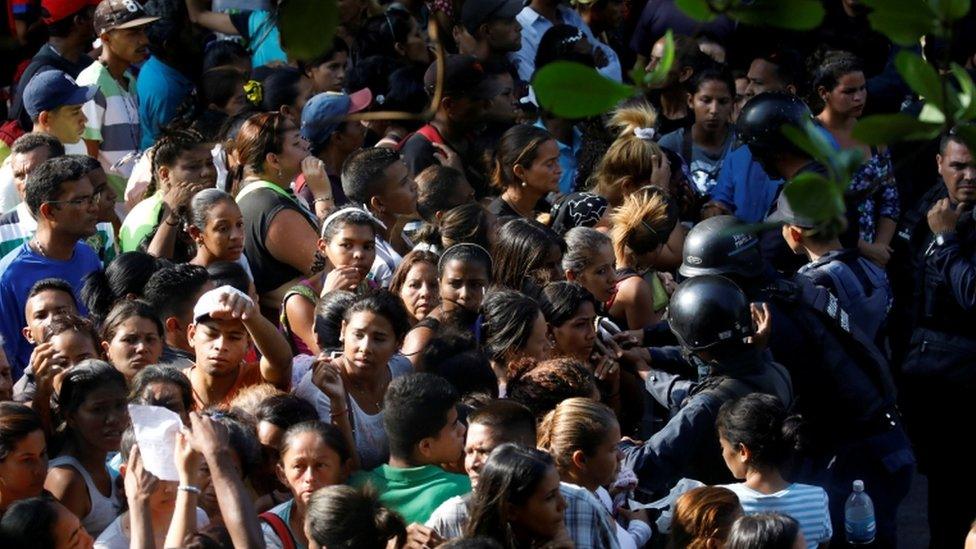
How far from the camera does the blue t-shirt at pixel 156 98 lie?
9.06 m

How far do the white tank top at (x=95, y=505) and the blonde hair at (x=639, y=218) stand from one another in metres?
2.91

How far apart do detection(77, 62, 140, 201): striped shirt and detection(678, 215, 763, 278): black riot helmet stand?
3.34 m

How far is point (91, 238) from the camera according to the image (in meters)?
Result: 7.00

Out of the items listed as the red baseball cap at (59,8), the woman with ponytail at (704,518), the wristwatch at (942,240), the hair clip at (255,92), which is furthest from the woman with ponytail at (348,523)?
the red baseball cap at (59,8)

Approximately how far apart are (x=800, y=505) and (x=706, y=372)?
2.15 feet

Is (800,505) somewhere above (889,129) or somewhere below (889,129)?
below

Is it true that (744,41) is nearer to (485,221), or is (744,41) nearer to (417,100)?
(417,100)

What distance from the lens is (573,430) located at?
5.19 meters

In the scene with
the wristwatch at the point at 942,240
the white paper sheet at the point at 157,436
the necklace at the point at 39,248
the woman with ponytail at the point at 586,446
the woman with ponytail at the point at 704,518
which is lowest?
the wristwatch at the point at 942,240

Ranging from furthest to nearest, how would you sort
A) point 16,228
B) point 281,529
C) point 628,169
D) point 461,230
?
point 628,169 → point 461,230 → point 16,228 → point 281,529

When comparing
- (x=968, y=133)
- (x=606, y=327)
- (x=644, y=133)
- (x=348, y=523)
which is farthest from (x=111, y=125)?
(x=968, y=133)

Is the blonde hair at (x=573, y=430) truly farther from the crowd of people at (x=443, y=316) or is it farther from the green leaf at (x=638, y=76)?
the green leaf at (x=638, y=76)

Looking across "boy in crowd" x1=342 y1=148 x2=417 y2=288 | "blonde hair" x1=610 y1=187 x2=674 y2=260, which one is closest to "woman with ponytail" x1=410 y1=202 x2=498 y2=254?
"boy in crowd" x1=342 y1=148 x2=417 y2=288

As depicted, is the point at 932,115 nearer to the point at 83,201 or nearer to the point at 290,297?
the point at 290,297
